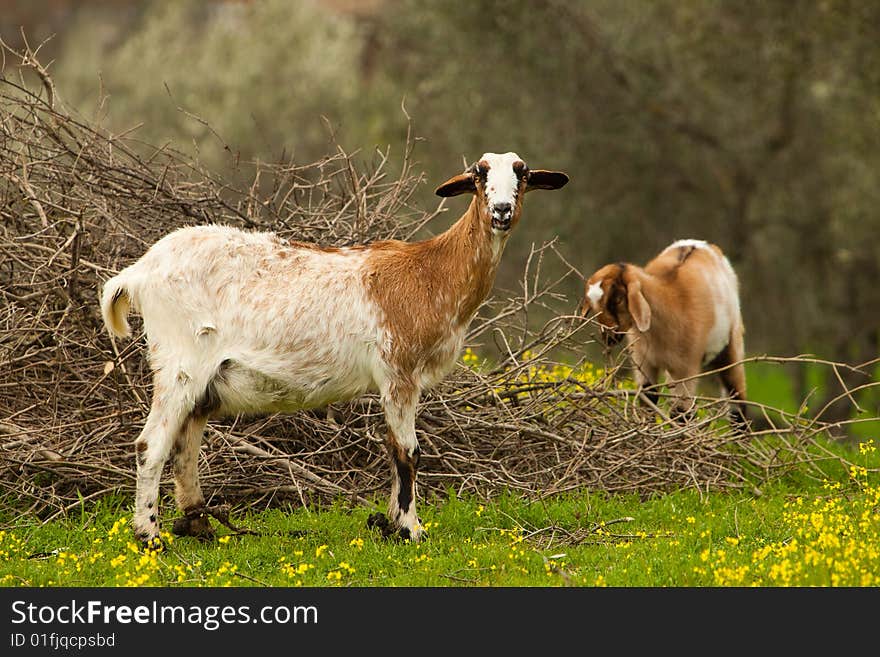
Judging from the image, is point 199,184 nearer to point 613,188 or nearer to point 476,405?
point 476,405

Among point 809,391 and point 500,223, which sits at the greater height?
point 500,223

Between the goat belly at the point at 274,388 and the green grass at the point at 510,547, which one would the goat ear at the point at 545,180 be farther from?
the green grass at the point at 510,547

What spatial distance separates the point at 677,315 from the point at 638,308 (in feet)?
2.44

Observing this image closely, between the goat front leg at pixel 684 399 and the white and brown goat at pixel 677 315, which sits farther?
the white and brown goat at pixel 677 315

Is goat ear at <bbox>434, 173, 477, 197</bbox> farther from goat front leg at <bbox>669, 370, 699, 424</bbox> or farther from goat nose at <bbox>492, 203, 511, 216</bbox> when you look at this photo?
goat front leg at <bbox>669, 370, 699, 424</bbox>

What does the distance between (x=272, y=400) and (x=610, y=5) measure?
39.1ft

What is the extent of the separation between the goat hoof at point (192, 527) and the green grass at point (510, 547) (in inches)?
2.6

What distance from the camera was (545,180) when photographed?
23.6 ft

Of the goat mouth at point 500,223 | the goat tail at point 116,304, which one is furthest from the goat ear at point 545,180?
the goat tail at point 116,304

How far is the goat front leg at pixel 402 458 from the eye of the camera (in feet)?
22.8

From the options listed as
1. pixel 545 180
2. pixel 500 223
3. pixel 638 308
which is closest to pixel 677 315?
pixel 638 308

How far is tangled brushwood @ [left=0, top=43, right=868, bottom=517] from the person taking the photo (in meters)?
8.04

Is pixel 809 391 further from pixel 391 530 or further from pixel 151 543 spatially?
pixel 151 543
